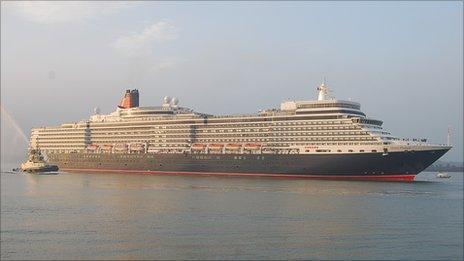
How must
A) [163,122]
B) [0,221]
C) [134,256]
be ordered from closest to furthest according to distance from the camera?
[134,256] → [0,221] → [163,122]

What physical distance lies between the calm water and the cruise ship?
60.3 ft

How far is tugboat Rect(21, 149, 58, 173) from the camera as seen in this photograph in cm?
9019

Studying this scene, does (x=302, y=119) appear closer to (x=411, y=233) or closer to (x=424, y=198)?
(x=424, y=198)

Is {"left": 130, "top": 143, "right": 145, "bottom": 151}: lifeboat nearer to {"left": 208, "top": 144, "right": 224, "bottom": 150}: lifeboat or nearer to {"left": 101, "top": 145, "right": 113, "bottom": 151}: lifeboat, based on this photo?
{"left": 101, "top": 145, "right": 113, "bottom": 151}: lifeboat

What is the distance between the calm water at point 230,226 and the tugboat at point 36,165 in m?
46.4

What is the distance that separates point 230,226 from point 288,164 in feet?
129

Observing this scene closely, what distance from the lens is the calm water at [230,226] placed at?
76.3ft

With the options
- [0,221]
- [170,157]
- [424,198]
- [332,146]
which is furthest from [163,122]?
[0,221]

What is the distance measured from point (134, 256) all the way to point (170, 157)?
55478 millimetres

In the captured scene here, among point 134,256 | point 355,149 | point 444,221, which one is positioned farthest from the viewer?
point 355,149

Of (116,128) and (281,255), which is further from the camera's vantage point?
(116,128)

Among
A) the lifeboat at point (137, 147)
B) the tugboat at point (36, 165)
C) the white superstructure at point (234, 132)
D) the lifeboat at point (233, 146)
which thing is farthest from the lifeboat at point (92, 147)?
the lifeboat at point (233, 146)

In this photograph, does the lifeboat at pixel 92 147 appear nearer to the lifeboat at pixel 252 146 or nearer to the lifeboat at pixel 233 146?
the lifeboat at pixel 233 146

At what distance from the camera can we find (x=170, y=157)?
7769 centimetres
